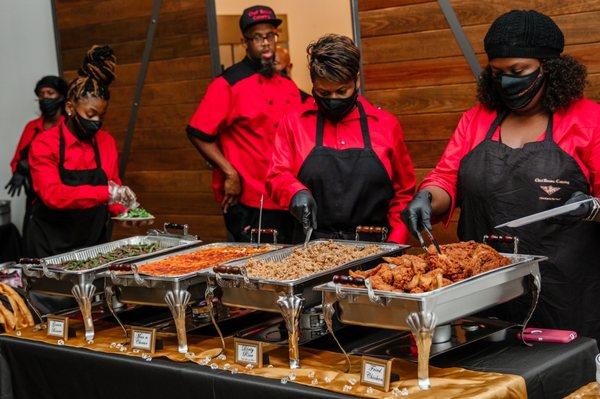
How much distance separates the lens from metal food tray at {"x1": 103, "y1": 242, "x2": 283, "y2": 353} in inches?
109

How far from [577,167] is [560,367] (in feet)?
2.16

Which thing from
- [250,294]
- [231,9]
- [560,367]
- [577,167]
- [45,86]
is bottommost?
[560,367]

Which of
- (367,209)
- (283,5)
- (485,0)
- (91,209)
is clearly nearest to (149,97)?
(283,5)

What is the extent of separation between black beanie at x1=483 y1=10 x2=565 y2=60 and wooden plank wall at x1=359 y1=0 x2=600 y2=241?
4.17 ft

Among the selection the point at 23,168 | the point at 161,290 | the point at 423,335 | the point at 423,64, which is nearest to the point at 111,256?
the point at 161,290

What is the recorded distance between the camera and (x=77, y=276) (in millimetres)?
3049

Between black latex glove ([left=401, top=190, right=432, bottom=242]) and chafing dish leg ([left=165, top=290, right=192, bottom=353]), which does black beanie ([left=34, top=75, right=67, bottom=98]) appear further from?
black latex glove ([left=401, top=190, right=432, bottom=242])

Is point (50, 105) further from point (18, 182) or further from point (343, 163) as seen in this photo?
point (343, 163)

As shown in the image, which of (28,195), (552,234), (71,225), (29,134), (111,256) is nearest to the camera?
(552,234)

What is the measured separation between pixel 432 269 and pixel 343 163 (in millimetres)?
1029

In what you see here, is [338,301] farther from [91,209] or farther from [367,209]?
[91,209]

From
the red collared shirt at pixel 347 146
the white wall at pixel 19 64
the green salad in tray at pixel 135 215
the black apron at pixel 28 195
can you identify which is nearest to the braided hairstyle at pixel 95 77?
the green salad in tray at pixel 135 215

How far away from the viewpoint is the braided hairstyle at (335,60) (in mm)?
3180

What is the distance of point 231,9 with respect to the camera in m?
5.57
